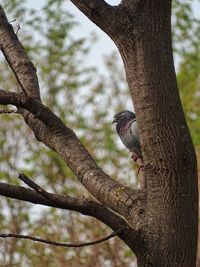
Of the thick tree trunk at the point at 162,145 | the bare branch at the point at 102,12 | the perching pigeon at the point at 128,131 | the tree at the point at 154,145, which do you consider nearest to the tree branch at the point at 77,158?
the tree at the point at 154,145

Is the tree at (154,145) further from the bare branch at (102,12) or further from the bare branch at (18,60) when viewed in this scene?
the bare branch at (18,60)

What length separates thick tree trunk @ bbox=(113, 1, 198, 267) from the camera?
2.67 m

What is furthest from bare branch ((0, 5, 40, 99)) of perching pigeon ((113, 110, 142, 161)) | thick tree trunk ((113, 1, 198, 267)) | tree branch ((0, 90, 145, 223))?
perching pigeon ((113, 110, 142, 161))

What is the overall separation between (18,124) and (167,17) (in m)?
9.49

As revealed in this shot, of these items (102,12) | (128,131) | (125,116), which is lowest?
(102,12)

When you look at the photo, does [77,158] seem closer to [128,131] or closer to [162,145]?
[162,145]

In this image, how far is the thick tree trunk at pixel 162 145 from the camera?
2668 millimetres

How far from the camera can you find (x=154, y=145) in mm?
2721

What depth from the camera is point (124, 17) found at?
2.76 meters

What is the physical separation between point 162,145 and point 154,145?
0.12ft

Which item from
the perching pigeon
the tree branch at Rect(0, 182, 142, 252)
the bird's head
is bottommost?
the tree branch at Rect(0, 182, 142, 252)

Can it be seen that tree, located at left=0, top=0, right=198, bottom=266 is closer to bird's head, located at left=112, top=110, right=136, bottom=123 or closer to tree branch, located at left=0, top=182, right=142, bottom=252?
tree branch, located at left=0, top=182, right=142, bottom=252

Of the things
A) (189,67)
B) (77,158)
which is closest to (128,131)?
(77,158)

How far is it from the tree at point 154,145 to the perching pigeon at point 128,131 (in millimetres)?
1800
